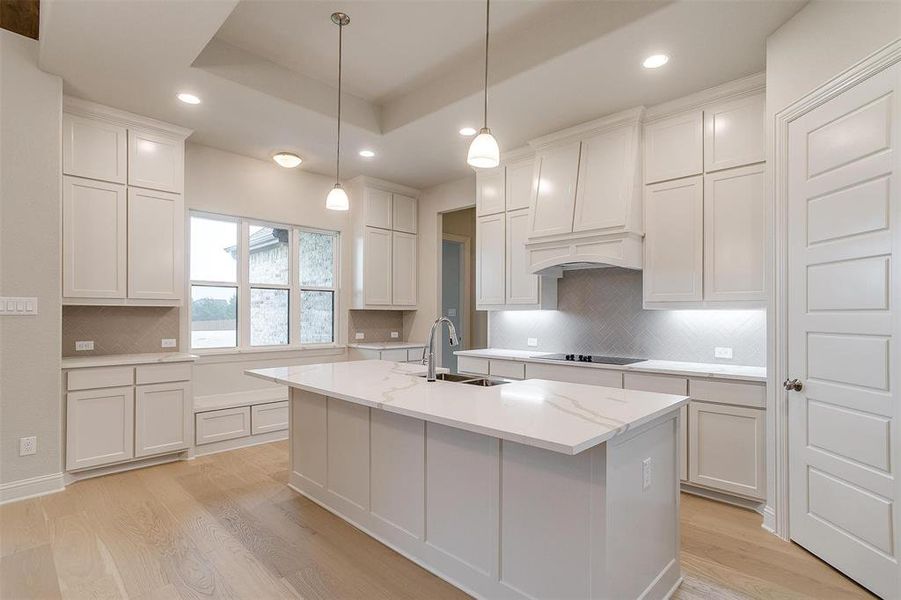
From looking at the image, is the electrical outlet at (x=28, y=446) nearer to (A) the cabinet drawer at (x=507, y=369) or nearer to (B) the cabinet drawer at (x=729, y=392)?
(A) the cabinet drawer at (x=507, y=369)

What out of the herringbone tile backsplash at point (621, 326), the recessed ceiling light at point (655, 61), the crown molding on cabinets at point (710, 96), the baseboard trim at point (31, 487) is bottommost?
A: the baseboard trim at point (31, 487)

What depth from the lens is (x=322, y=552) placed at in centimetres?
244

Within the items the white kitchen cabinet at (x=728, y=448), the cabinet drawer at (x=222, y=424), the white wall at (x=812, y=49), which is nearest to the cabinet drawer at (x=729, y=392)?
the white kitchen cabinet at (x=728, y=448)

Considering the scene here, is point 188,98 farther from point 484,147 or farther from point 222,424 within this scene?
point 222,424

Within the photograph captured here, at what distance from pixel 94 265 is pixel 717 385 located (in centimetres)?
471

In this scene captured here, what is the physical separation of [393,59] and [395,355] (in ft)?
10.6

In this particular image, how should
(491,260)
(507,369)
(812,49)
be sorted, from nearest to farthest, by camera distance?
(812,49), (507,369), (491,260)

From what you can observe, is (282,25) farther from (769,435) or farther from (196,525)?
(769,435)

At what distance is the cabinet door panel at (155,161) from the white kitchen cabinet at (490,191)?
285 cm

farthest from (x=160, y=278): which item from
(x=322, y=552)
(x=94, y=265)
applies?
(x=322, y=552)

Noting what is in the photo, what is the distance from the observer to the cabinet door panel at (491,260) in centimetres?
476

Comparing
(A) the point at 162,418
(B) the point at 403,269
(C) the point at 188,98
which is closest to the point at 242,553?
(A) the point at 162,418

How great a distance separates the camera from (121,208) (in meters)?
3.74

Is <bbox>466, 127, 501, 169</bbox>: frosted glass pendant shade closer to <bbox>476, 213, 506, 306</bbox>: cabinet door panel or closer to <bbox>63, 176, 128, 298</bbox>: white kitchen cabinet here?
<bbox>476, 213, 506, 306</bbox>: cabinet door panel
